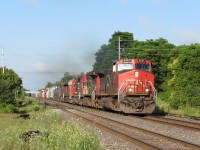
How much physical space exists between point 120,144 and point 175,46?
67.3m

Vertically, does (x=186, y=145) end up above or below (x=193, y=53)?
below

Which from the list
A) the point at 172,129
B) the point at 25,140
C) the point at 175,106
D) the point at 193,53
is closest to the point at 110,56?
the point at 193,53

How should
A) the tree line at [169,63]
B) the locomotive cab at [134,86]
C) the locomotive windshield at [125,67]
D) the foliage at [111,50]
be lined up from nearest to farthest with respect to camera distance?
the locomotive cab at [134,86] < the locomotive windshield at [125,67] < the tree line at [169,63] < the foliage at [111,50]

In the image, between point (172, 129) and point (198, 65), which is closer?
point (172, 129)

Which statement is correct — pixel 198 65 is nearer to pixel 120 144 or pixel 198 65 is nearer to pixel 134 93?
pixel 134 93

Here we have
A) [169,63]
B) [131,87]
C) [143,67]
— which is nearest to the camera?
[131,87]

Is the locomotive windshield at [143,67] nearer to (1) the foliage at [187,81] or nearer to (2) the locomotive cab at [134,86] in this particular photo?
(2) the locomotive cab at [134,86]

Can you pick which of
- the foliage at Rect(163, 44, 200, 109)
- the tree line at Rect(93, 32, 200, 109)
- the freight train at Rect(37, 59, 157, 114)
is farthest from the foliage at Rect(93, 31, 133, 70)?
the freight train at Rect(37, 59, 157, 114)

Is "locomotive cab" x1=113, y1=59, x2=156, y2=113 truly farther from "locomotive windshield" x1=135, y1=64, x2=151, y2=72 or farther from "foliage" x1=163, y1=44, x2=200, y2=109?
"foliage" x1=163, y1=44, x2=200, y2=109

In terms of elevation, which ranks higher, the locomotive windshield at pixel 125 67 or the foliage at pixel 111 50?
the foliage at pixel 111 50

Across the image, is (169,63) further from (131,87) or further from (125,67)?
(131,87)

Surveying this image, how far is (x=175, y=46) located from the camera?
256 feet

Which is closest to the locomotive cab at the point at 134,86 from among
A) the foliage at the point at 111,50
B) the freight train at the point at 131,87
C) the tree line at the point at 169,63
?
the freight train at the point at 131,87

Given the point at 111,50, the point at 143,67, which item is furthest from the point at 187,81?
the point at 111,50
